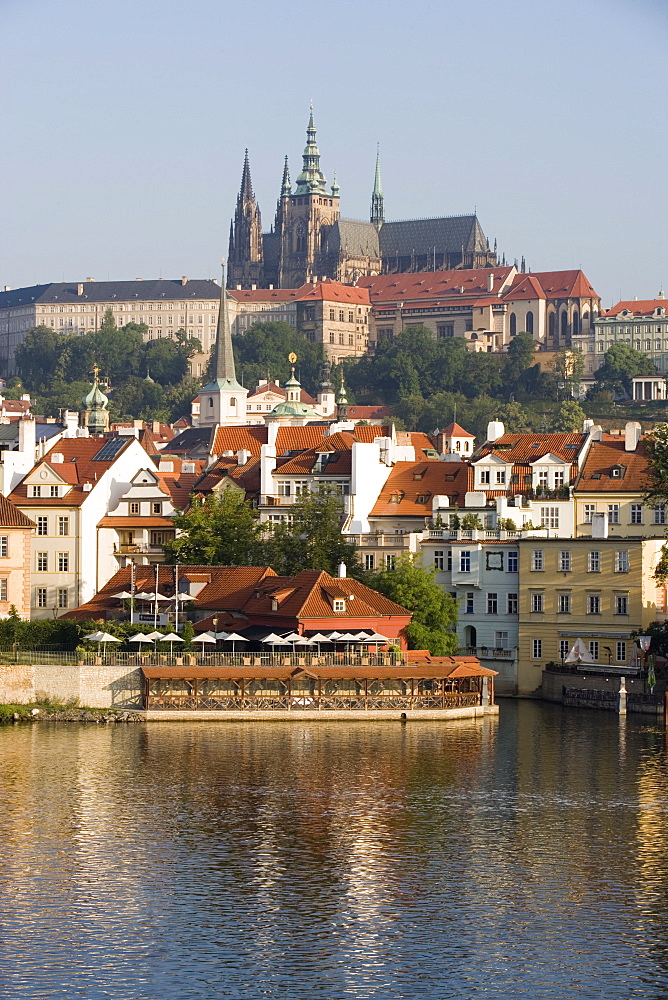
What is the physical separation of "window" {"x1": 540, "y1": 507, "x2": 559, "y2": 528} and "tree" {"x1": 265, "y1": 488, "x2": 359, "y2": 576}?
8.48 meters

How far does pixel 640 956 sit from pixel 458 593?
142ft

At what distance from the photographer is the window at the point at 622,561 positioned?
8188 centimetres

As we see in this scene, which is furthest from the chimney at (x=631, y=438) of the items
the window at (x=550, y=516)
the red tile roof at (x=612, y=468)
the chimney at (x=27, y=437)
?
the chimney at (x=27, y=437)

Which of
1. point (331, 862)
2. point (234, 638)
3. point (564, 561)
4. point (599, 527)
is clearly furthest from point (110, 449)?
point (331, 862)

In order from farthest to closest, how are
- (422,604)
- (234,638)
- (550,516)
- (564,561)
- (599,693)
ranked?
1. (550,516)
2. (564,561)
3. (422,604)
4. (599,693)
5. (234,638)

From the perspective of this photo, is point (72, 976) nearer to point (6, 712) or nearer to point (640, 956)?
point (640, 956)

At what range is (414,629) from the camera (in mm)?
79125

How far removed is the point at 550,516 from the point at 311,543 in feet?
35.7

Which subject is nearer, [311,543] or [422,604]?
[422,604]

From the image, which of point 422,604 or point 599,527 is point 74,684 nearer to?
point 422,604

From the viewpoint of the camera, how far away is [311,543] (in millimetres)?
87312

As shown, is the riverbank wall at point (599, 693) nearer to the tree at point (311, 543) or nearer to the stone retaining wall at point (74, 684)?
the tree at point (311, 543)

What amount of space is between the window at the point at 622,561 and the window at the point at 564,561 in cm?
198

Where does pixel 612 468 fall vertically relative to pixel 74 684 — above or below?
above
